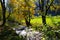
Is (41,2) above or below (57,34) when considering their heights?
above

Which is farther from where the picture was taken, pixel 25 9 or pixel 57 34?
pixel 25 9

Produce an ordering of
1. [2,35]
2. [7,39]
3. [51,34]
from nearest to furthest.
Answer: [51,34] < [7,39] < [2,35]

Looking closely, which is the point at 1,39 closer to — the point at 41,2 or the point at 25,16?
the point at 41,2

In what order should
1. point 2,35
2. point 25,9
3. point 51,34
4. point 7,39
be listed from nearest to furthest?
1. point 51,34
2. point 7,39
3. point 2,35
4. point 25,9

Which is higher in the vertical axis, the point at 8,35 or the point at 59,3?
the point at 59,3

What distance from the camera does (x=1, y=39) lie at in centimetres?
1280

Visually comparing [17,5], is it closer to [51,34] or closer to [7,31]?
[7,31]

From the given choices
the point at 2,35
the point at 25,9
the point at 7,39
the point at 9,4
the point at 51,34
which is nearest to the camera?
the point at 51,34

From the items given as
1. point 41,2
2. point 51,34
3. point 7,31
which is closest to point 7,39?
point 7,31

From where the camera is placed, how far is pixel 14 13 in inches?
816

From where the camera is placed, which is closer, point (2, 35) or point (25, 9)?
point (2, 35)

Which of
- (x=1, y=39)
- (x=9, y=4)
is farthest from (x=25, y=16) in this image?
(x=1, y=39)

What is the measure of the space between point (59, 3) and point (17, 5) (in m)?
4.67

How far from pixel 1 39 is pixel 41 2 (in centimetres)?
544
